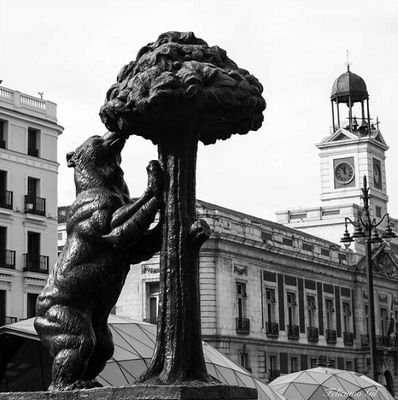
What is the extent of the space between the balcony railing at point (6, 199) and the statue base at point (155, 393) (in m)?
30.9

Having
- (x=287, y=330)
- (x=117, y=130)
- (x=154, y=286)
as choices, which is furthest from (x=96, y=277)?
(x=287, y=330)

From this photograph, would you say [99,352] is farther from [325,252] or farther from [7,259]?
[325,252]

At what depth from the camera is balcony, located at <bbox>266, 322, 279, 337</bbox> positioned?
44.0 meters

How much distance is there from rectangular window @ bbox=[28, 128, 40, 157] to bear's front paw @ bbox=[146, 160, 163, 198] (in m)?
32.6

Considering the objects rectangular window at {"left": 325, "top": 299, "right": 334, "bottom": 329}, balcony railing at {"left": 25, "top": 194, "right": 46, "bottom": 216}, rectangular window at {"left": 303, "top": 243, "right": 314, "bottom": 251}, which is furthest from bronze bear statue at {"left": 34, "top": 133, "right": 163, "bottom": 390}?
rectangular window at {"left": 325, "top": 299, "right": 334, "bottom": 329}

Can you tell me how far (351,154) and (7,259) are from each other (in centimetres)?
2886

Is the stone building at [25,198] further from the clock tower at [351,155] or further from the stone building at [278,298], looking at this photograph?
the clock tower at [351,155]

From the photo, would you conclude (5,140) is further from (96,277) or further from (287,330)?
(96,277)

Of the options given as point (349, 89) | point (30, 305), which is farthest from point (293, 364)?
point (349, 89)

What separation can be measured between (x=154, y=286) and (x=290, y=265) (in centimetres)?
748

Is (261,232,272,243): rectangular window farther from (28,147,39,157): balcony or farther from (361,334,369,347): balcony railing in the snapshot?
(28,147,39,157): balcony

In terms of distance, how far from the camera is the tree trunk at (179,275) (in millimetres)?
6309

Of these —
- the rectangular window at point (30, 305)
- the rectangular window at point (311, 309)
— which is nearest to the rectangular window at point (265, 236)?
the rectangular window at point (311, 309)

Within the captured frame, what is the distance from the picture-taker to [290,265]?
46500 mm
